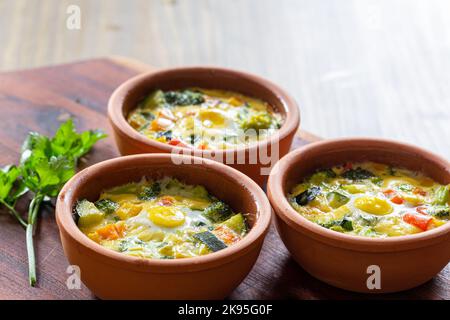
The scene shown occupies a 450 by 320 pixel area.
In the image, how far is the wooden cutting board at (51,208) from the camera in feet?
9.48

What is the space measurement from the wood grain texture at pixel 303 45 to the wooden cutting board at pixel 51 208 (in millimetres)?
1195

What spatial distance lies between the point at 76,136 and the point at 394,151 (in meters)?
1.42

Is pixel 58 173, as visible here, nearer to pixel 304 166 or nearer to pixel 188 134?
pixel 188 134

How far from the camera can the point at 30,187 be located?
3.29 m

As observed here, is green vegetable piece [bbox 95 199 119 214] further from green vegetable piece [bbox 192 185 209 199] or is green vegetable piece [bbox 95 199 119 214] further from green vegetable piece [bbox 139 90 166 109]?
green vegetable piece [bbox 139 90 166 109]

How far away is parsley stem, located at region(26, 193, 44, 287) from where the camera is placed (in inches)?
114

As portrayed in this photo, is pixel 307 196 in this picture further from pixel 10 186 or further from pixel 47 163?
pixel 10 186

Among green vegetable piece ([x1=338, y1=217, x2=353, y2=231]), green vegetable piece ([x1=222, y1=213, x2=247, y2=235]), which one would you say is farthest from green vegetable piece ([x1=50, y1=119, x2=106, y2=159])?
green vegetable piece ([x1=338, y1=217, x2=353, y2=231])

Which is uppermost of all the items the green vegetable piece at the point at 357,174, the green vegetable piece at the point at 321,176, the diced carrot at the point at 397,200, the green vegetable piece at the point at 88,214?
the green vegetable piece at the point at 88,214

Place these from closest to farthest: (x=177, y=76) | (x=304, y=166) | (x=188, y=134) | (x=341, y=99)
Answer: (x=304, y=166)
(x=188, y=134)
(x=177, y=76)
(x=341, y=99)

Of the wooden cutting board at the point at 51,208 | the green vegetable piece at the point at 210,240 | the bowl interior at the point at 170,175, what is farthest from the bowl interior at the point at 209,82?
the green vegetable piece at the point at 210,240

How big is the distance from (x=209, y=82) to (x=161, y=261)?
1.68m

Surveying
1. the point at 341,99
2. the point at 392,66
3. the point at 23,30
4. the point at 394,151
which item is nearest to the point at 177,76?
the point at 394,151

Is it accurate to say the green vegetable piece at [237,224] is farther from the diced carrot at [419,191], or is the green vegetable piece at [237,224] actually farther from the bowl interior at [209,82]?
the bowl interior at [209,82]
